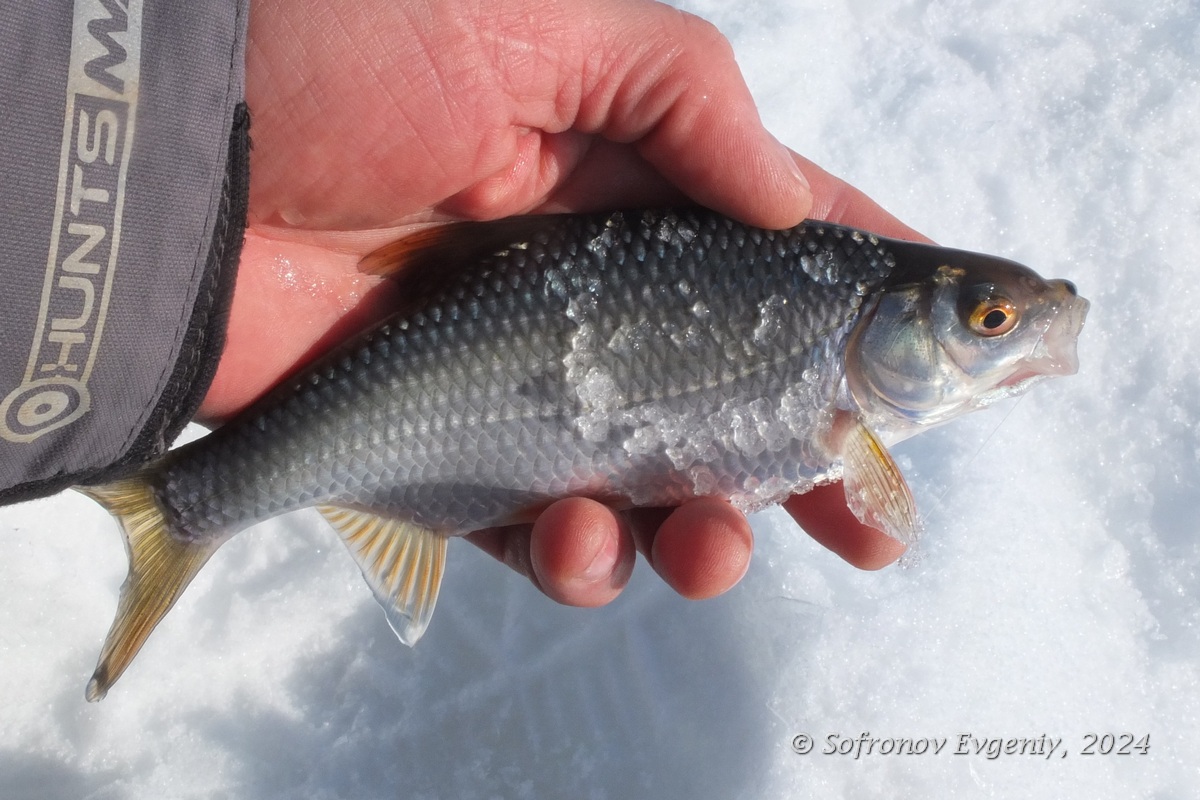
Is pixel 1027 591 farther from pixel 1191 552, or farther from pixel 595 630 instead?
pixel 595 630

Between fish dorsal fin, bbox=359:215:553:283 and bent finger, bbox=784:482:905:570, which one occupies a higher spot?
fish dorsal fin, bbox=359:215:553:283

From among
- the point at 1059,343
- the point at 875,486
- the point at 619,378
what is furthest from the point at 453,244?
the point at 1059,343

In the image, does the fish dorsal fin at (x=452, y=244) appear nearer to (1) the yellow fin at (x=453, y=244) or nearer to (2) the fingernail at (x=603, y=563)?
(1) the yellow fin at (x=453, y=244)

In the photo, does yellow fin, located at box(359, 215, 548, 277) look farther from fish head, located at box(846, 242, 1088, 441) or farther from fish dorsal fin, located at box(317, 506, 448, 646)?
fish head, located at box(846, 242, 1088, 441)

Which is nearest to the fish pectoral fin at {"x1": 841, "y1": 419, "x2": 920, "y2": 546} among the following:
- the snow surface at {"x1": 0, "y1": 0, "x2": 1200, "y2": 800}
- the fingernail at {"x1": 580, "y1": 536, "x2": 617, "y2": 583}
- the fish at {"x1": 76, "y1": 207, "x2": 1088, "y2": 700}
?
the fish at {"x1": 76, "y1": 207, "x2": 1088, "y2": 700}

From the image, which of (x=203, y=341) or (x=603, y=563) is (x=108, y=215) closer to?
(x=203, y=341)

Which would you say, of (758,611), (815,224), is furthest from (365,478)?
(758,611)
